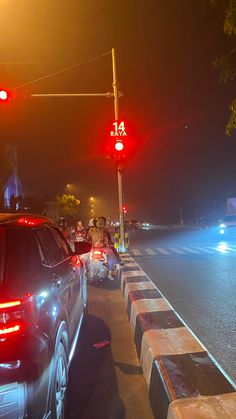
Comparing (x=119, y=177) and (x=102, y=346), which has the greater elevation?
(x=119, y=177)

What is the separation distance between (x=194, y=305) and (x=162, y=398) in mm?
3927

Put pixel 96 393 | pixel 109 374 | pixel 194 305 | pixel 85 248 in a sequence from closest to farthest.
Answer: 1. pixel 96 393
2. pixel 109 374
3. pixel 85 248
4. pixel 194 305

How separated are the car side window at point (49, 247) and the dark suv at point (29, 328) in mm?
180

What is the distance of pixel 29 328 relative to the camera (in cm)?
247

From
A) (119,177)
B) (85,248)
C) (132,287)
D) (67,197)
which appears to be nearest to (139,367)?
(85,248)

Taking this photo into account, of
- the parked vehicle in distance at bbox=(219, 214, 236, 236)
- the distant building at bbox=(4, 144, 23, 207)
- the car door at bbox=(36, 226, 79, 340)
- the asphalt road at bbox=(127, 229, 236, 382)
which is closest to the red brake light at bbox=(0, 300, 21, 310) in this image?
the car door at bbox=(36, 226, 79, 340)

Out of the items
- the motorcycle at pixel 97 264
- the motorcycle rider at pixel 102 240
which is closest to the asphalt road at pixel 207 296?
the motorcycle rider at pixel 102 240

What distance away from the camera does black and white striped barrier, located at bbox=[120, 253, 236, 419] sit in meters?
2.94

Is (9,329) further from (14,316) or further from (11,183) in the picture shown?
(11,183)

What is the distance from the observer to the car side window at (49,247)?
3.77 meters

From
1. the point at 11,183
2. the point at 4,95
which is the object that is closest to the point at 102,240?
the point at 4,95

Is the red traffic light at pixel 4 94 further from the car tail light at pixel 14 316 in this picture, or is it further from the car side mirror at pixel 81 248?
the car tail light at pixel 14 316

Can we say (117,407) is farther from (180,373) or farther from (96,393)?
(180,373)

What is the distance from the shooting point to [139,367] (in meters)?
4.51
